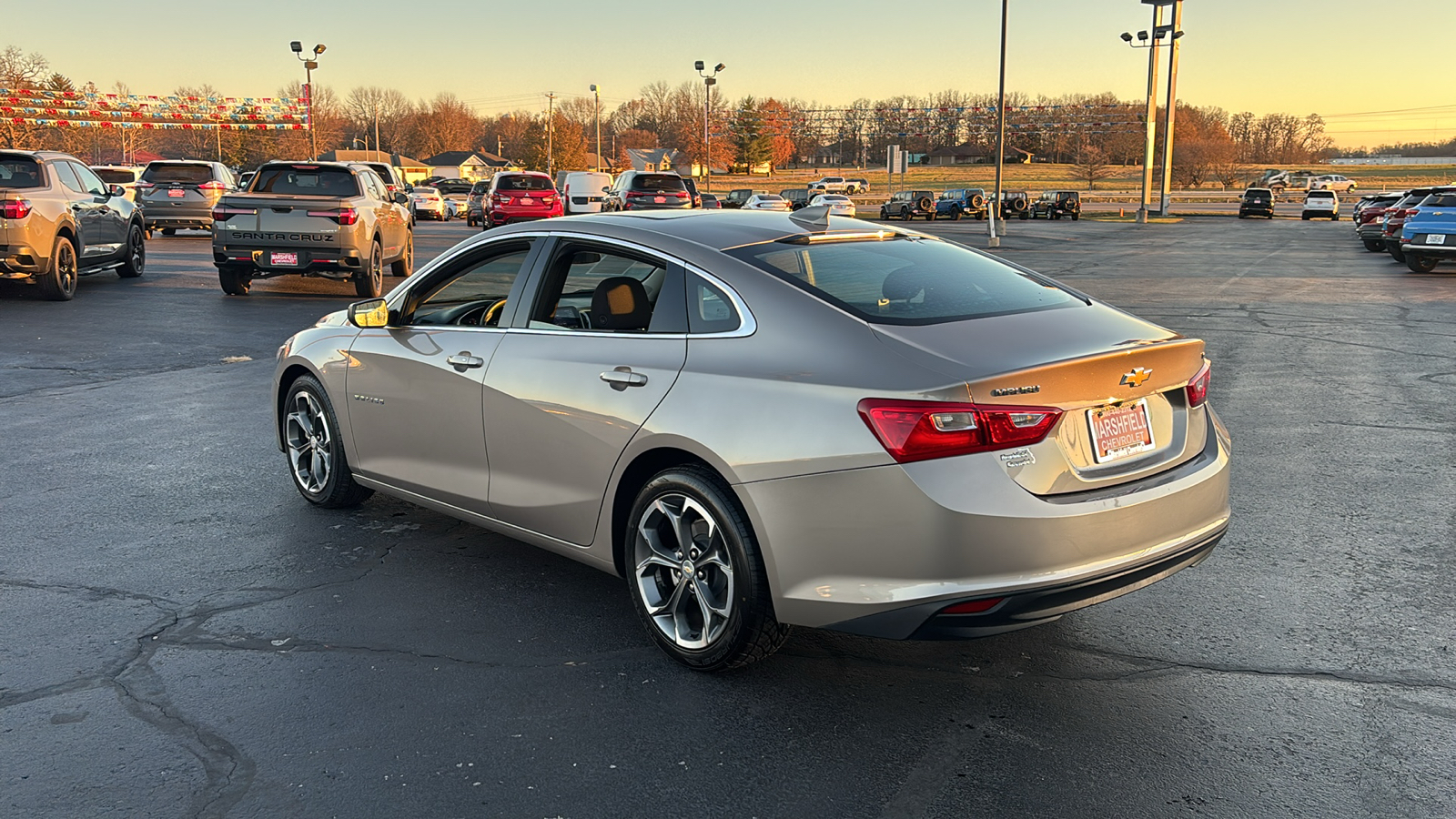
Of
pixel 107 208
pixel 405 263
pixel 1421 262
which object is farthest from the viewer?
pixel 1421 262

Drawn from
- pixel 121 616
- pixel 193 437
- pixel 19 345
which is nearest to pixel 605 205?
pixel 19 345

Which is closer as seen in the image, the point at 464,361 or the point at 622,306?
the point at 622,306

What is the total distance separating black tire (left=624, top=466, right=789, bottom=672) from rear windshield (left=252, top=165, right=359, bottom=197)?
44.4 feet

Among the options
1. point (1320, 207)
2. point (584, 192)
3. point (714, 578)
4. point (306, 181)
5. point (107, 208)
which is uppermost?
point (1320, 207)

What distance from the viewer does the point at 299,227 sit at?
15484 millimetres

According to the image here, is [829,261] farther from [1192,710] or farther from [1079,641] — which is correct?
[1192,710]

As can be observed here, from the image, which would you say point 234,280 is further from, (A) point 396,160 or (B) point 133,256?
(A) point 396,160

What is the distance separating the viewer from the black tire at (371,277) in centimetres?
1609

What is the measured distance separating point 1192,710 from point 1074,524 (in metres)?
0.82

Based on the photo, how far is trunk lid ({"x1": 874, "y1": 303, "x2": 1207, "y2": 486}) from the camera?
3416 millimetres

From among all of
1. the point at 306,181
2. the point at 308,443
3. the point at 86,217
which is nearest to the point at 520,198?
the point at 306,181

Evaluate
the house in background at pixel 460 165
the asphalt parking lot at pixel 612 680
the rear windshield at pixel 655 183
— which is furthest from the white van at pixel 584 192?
the house in background at pixel 460 165

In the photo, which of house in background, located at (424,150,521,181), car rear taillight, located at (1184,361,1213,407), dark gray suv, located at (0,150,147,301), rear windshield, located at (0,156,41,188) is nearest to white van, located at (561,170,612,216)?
dark gray suv, located at (0,150,147,301)

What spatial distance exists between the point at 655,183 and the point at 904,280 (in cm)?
2920
